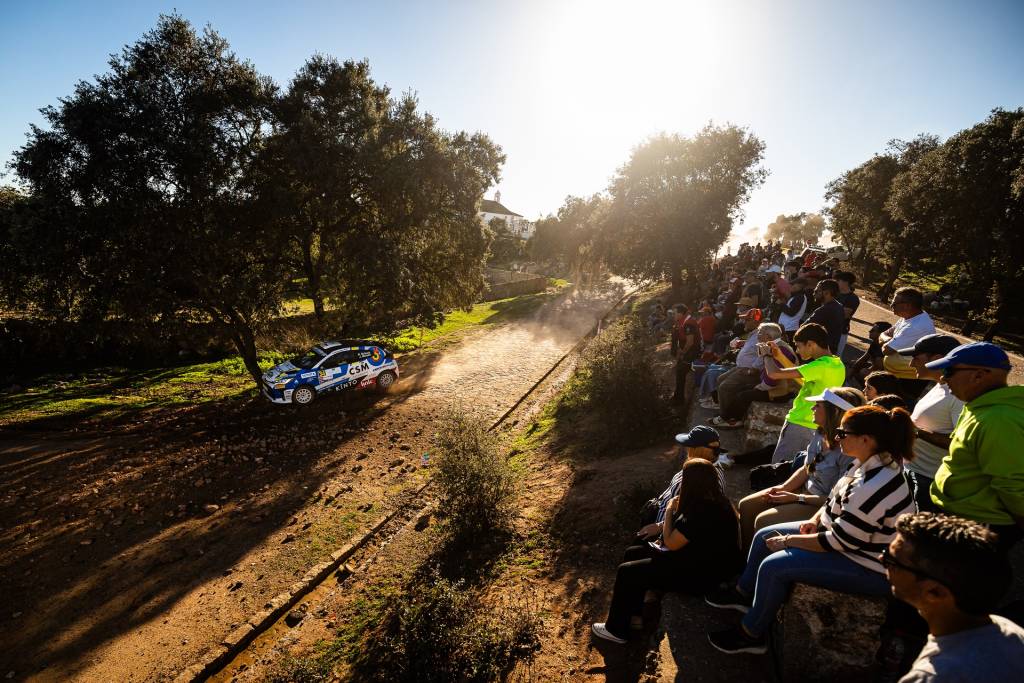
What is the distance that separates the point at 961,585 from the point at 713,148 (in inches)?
980

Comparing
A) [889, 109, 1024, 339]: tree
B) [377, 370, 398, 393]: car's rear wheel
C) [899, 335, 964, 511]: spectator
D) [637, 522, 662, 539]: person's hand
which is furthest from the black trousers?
[889, 109, 1024, 339]: tree

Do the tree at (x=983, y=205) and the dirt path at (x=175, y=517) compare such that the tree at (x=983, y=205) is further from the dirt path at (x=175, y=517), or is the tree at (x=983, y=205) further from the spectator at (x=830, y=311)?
the dirt path at (x=175, y=517)

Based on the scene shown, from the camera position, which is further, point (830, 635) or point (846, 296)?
point (846, 296)

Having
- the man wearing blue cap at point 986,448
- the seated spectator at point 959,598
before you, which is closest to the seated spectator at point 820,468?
the man wearing blue cap at point 986,448

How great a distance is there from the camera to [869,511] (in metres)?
2.94

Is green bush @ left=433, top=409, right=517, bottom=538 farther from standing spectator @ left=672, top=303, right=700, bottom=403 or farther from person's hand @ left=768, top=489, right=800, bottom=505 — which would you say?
standing spectator @ left=672, top=303, right=700, bottom=403

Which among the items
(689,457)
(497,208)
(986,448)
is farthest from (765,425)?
(497,208)

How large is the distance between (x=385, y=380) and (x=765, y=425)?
41.0 feet

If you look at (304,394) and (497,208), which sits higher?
(497,208)

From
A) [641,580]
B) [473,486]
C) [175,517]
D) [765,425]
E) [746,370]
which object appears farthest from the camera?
[175,517]

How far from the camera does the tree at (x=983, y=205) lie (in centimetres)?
1606

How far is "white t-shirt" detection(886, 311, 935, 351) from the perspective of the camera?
231 inches

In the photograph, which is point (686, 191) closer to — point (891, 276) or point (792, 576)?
point (891, 276)

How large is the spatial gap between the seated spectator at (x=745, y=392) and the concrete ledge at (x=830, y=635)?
144 inches
